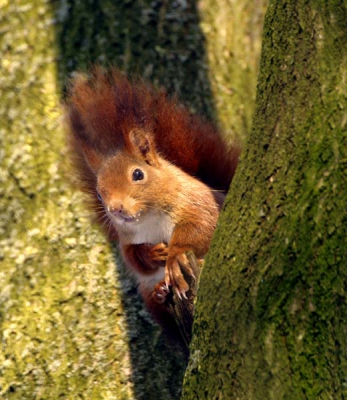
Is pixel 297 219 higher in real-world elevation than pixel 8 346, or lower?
higher

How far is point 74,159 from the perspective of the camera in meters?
2.01

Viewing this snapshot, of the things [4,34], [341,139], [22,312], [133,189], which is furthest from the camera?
[4,34]

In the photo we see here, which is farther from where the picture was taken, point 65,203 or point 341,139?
point 65,203

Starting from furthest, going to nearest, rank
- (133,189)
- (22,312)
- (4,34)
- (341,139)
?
(4,34) < (22,312) < (133,189) < (341,139)

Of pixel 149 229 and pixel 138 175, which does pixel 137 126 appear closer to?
pixel 138 175

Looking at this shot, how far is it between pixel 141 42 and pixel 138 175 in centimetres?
53

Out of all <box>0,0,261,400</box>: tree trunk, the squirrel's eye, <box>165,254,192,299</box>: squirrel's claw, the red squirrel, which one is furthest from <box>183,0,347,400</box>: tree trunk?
<box>0,0,261,400</box>: tree trunk

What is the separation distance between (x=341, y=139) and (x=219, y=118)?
104cm

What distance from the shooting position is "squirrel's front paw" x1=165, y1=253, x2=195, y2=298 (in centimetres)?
163

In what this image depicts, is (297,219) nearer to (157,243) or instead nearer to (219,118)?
(157,243)

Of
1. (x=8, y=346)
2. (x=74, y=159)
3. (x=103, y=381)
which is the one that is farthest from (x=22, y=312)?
(x=74, y=159)

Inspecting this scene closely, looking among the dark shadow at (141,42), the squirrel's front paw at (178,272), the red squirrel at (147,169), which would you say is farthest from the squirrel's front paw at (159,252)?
the dark shadow at (141,42)

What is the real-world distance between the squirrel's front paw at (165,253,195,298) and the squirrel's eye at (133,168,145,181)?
23 centimetres

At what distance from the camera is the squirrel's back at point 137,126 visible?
6.01 ft
